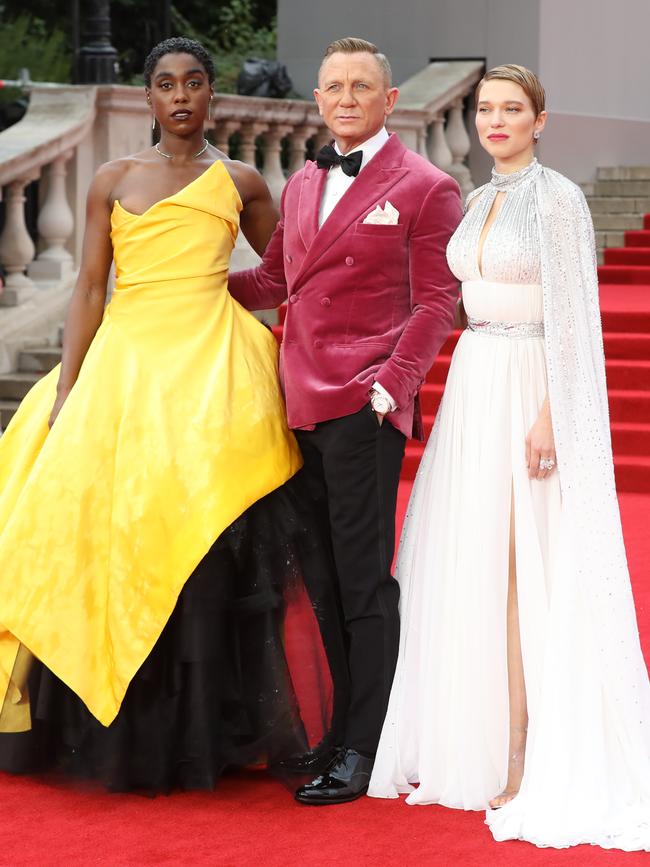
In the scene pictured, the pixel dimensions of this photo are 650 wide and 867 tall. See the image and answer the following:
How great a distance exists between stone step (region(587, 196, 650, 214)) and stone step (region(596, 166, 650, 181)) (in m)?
0.28

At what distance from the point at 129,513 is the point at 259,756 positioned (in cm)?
73

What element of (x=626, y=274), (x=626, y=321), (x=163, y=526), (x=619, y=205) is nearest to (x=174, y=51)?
(x=163, y=526)

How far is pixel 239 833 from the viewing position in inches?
143

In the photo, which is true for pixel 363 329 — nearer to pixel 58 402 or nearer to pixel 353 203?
pixel 353 203

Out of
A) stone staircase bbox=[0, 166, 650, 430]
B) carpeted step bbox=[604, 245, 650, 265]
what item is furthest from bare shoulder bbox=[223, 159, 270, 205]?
carpeted step bbox=[604, 245, 650, 265]

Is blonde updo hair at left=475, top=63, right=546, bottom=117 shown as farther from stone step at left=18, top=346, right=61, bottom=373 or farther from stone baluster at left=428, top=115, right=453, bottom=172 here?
stone baluster at left=428, top=115, right=453, bottom=172

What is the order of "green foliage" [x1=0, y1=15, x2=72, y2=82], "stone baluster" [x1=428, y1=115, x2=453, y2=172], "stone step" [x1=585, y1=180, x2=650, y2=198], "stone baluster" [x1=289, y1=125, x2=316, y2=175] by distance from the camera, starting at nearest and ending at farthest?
"stone baluster" [x1=289, y1=125, x2=316, y2=175] → "stone baluster" [x1=428, y1=115, x2=453, y2=172] → "stone step" [x1=585, y1=180, x2=650, y2=198] → "green foliage" [x1=0, y1=15, x2=72, y2=82]

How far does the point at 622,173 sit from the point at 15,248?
6109 millimetres

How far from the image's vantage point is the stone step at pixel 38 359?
316 inches

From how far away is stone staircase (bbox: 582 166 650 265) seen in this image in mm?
11977

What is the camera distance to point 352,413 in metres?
3.82

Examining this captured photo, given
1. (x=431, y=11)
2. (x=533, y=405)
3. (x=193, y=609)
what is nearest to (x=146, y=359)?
(x=193, y=609)

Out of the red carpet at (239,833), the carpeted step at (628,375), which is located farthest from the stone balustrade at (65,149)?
the red carpet at (239,833)

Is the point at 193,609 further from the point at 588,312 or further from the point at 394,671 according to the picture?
the point at 588,312
